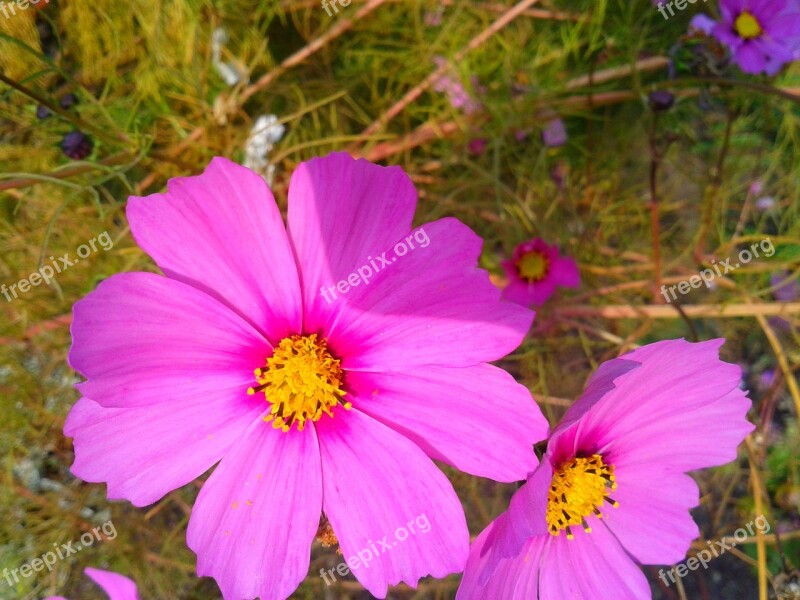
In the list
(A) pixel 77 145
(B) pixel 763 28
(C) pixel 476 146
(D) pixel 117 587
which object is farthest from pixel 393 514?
(B) pixel 763 28

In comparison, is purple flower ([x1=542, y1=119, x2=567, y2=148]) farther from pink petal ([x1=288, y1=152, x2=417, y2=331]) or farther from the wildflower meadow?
pink petal ([x1=288, y1=152, x2=417, y2=331])

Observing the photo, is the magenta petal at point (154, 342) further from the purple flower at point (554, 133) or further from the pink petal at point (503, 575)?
the purple flower at point (554, 133)

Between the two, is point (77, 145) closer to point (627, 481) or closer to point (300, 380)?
point (300, 380)

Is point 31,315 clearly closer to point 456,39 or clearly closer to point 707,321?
point 456,39

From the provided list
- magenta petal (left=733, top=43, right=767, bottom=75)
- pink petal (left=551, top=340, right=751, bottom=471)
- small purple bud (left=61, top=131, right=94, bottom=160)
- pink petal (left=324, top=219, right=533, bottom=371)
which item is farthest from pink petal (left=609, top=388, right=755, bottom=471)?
small purple bud (left=61, top=131, right=94, bottom=160)

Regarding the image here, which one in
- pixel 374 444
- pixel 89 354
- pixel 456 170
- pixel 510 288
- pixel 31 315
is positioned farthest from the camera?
pixel 456 170

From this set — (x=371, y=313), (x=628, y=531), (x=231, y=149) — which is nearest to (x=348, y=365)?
(x=371, y=313)
